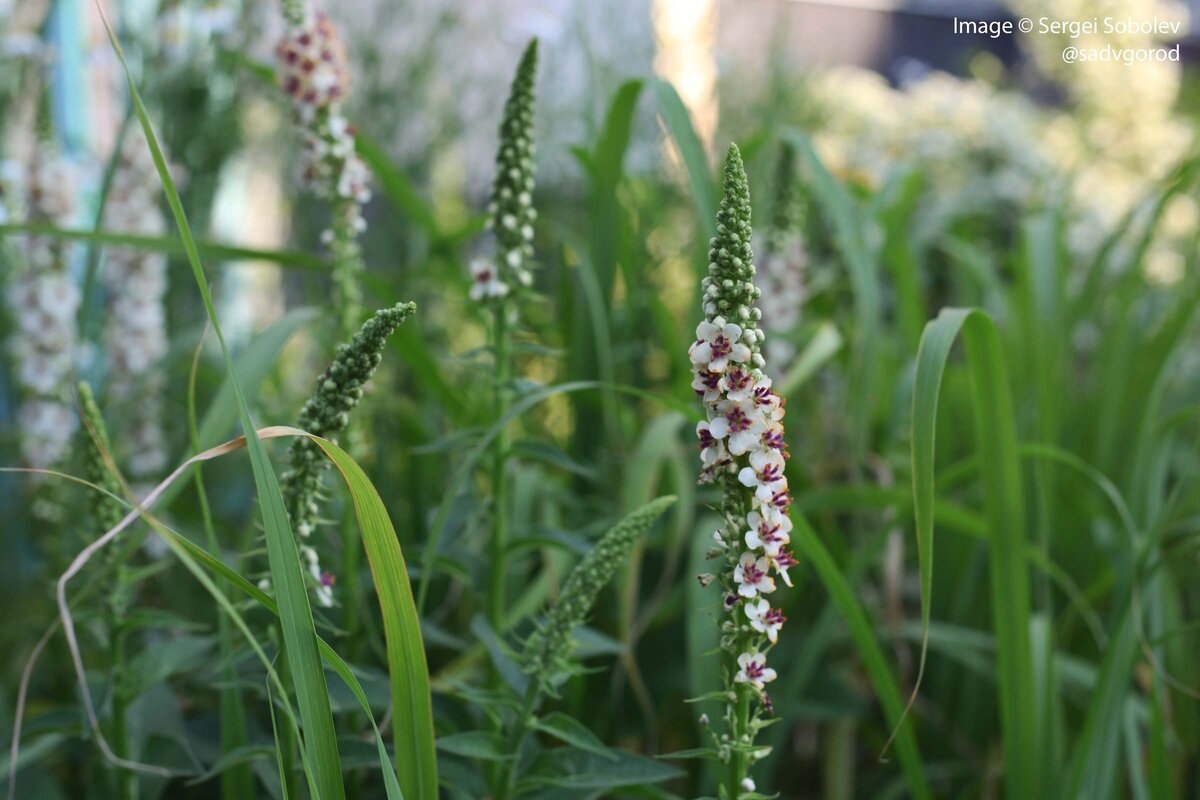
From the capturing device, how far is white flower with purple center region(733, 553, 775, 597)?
2.74ft

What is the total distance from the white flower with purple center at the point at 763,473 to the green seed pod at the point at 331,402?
0.30 metres

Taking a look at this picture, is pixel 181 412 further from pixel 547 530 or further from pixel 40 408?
pixel 547 530

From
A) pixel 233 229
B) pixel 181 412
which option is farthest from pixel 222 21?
pixel 233 229

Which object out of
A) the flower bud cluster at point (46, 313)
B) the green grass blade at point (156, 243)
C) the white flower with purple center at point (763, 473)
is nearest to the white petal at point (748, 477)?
the white flower with purple center at point (763, 473)

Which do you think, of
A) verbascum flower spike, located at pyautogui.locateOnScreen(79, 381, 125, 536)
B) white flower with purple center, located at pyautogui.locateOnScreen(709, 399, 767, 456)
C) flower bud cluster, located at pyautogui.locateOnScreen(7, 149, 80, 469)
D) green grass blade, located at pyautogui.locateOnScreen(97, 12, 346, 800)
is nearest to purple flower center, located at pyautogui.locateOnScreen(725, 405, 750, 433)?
white flower with purple center, located at pyautogui.locateOnScreen(709, 399, 767, 456)

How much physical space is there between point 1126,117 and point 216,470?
16.2 ft

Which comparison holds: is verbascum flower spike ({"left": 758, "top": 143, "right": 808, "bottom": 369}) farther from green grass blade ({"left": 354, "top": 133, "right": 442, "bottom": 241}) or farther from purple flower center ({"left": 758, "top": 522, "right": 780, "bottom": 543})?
purple flower center ({"left": 758, "top": 522, "right": 780, "bottom": 543})

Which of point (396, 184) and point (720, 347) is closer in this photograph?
point (720, 347)

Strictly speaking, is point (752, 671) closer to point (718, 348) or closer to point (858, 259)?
point (718, 348)

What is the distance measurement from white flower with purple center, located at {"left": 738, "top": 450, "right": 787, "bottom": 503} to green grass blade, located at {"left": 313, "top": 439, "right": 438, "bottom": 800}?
0.30 metres

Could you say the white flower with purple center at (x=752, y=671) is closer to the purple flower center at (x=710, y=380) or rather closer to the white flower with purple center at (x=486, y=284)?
the purple flower center at (x=710, y=380)

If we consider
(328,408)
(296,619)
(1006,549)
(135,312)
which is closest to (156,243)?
(135,312)

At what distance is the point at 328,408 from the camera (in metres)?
0.89

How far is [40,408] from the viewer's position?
1.80m
